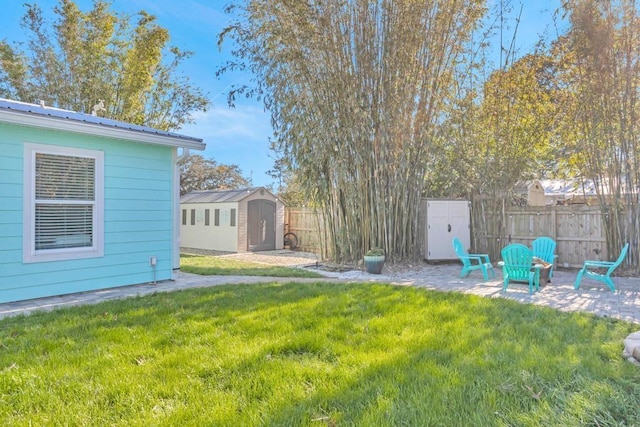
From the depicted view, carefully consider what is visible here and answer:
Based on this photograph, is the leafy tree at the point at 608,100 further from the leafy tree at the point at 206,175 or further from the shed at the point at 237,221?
the leafy tree at the point at 206,175

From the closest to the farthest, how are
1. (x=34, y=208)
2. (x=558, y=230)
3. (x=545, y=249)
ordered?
(x=34, y=208), (x=545, y=249), (x=558, y=230)

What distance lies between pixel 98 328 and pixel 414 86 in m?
6.26

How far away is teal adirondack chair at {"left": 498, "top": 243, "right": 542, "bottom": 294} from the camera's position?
16.9 ft

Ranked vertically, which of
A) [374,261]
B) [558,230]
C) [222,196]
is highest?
[222,196]

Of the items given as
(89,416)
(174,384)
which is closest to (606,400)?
(174,384)

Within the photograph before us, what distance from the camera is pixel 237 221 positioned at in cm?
1160

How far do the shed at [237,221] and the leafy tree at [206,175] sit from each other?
7435mm

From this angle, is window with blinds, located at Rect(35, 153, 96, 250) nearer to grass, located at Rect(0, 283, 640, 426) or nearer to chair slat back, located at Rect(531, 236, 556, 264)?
grass, located at Rect(0, 283, 640, 426)

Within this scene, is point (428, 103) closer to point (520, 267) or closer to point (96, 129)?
point (520, 267)

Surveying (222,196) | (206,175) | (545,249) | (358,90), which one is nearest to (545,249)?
(545,249)

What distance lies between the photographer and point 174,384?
2.26m

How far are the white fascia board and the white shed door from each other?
4939 millimetres

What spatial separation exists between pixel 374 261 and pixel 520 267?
2.41 meters

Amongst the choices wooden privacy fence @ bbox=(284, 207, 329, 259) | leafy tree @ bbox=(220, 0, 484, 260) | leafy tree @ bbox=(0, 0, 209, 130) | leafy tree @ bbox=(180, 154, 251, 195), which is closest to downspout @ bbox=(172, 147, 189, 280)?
leafy tree @ bbox=(220, 0, 484, 260)
